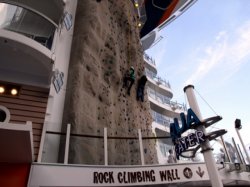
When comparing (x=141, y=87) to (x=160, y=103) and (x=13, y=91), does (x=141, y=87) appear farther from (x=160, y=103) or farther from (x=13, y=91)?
(x=160, y=103)

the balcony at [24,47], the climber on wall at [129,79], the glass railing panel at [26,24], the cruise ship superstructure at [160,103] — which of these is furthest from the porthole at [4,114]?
the cruise ship superstructure at [160,103]

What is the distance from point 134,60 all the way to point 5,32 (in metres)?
7.90

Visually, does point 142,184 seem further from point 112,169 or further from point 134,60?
point 134,60

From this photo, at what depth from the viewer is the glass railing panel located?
6347 mm

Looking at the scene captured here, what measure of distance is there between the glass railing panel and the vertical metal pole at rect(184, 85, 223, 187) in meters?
4.51

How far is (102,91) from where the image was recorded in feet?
30.3

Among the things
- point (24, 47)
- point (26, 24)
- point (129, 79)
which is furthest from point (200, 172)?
point (26, 24)

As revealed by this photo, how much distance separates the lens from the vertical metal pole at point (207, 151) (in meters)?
5.71

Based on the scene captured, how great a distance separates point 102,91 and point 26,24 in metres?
3.67

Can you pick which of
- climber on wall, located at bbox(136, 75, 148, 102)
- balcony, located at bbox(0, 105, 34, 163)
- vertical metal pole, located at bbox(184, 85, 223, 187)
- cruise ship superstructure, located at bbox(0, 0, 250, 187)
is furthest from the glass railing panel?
climber on wall, located at bbox(136, 75, 148, 102)

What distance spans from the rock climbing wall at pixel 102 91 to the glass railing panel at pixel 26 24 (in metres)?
1.61

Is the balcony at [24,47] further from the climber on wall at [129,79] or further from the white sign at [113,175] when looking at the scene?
the climber on wall at [129,79]

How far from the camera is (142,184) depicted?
643 centimetres

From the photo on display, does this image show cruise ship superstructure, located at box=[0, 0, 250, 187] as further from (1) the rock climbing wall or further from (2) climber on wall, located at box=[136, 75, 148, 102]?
(2) climber on wall, located at box=[136, 75, 148, 102]
